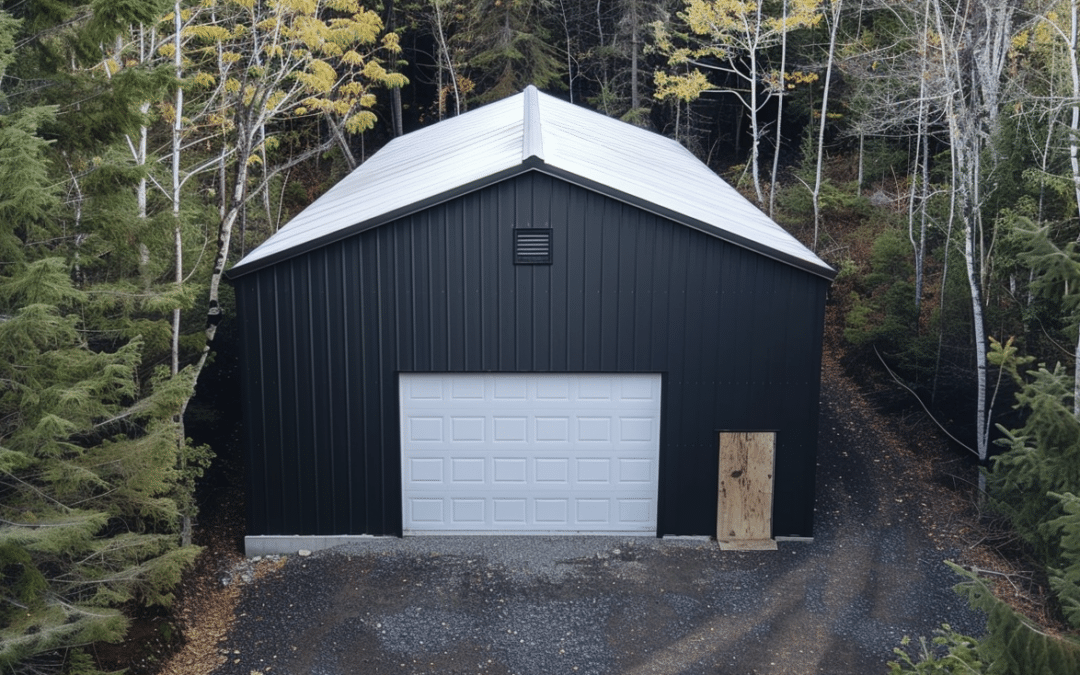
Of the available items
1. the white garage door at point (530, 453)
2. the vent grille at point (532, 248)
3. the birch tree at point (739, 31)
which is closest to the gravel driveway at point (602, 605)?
the white garage door at point (530, 453)

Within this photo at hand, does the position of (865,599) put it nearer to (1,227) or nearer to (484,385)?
(484,385)

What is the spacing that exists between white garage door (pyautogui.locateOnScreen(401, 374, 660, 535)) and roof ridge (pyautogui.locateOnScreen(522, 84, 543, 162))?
9.31 ft

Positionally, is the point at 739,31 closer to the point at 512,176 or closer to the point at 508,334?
the point at 512,176

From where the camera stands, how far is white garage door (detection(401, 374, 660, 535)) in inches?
455

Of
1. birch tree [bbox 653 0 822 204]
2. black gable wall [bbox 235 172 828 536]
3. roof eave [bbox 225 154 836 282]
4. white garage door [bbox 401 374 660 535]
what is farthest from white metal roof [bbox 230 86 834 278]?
birch tree [bbox 653 0 822 204]

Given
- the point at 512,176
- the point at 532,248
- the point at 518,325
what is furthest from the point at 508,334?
the point at 512,176

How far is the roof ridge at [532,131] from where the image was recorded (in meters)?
11.5

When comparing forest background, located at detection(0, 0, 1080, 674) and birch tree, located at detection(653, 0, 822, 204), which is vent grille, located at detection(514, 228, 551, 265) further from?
birch tree, located at detection(653, 0, 822, 204)

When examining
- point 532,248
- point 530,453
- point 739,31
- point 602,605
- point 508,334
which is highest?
point 739,31

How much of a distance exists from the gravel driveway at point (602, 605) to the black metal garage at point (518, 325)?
72cm

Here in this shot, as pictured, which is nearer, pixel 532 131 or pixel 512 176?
pixel 512 176

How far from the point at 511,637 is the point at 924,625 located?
172 inches

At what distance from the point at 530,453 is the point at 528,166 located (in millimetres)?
3666

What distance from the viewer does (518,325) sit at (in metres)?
11.3
